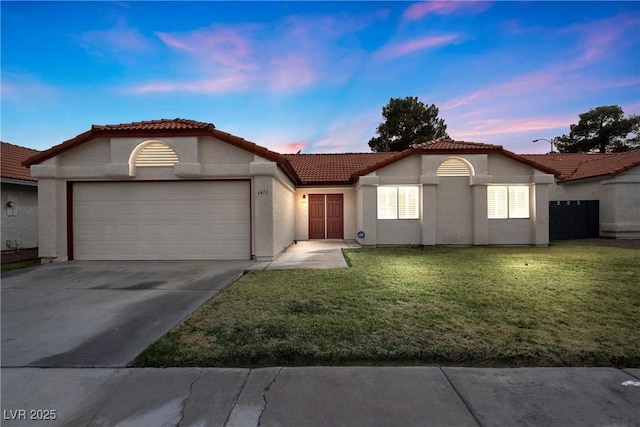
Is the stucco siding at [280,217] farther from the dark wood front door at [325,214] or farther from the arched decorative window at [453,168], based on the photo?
the arched decorative window at [453,168]

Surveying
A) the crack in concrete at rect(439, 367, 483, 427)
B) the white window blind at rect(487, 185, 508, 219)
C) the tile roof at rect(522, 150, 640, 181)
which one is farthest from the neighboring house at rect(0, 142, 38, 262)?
the tile roof at rect(522, 150, 640, 181)

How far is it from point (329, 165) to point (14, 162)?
15.2m

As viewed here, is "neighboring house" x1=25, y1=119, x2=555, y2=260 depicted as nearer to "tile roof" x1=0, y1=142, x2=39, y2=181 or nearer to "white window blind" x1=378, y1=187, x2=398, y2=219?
"tile roof" x1=0, y1=142, x2=39, y2=181

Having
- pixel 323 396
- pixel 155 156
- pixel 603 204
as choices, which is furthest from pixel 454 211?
pixel 155 156

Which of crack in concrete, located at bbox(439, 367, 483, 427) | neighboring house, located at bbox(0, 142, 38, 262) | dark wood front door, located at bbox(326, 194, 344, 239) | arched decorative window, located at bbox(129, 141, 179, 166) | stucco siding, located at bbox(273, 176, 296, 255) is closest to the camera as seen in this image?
crack in concrete, located at bbox(439, 367, 483, 427)

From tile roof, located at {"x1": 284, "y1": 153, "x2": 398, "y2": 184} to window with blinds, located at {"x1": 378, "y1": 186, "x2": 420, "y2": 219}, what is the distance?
2697mm

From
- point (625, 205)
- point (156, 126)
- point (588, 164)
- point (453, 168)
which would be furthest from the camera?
point (588, 164)

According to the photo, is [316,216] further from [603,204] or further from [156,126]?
[603,204]

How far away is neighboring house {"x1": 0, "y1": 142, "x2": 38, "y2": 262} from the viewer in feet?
38.2

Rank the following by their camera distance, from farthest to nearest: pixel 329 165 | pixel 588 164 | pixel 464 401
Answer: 1. pixel 588 164
2. pixel 329 165
3. pixel 464 401

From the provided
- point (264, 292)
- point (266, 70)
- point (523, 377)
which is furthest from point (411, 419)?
point (266, 70)

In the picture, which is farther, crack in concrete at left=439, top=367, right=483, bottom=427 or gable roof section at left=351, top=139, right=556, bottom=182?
gable roof section at left=351, top=139, right=556, bottom=182

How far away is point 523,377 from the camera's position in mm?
2664

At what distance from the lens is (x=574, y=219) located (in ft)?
50.4
